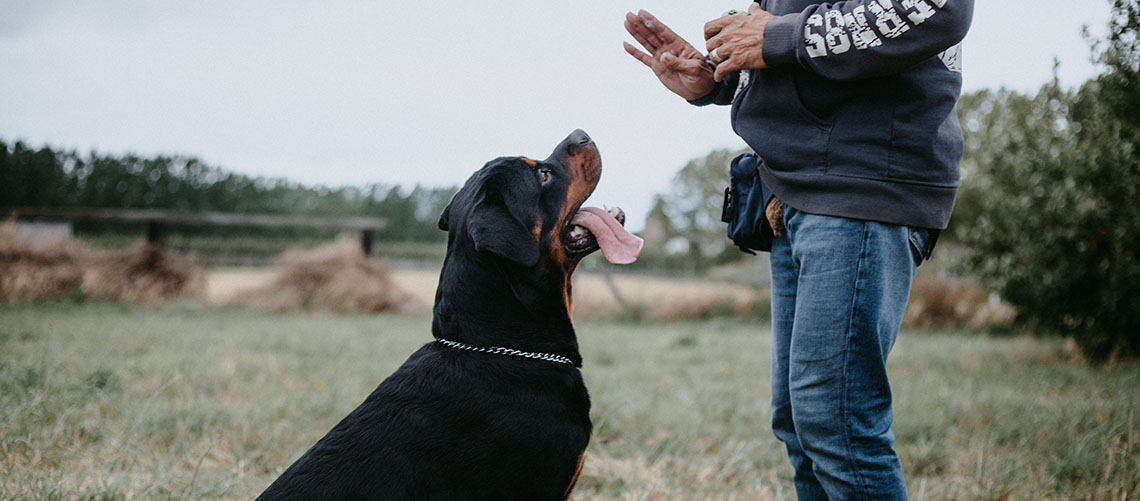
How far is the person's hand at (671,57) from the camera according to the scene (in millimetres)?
2238

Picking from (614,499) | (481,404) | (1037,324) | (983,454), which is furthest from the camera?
(1037,324)

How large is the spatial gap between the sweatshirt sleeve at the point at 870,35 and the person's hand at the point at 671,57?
0.55 meters

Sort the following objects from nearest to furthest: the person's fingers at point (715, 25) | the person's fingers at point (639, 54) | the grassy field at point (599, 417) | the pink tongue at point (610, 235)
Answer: the person's fingers at point (715, 25)
the pink tongue at point (610, 235)
the person's fingers at point (639, 54)
the grassy field at point (599, 417)

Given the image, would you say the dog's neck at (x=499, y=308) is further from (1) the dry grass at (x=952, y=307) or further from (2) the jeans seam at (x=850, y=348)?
(1) the dry grass at (x=952, y=307)

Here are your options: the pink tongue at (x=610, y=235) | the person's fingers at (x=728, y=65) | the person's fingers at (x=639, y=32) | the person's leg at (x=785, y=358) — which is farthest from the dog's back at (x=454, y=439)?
the person's fingers at (x=639, y=32)

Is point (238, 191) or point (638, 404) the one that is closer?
point (638, 404)

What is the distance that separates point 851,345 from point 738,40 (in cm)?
84

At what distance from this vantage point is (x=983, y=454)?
3523mm

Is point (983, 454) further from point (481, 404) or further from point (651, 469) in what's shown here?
point (481, 404)

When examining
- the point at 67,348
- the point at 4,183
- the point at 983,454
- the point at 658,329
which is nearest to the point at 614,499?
the point at 983,454

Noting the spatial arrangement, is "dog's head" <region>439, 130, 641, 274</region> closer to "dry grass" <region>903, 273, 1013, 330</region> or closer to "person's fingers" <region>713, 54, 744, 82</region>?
"person's fingers" <region>713, 54, 744, 82</region>

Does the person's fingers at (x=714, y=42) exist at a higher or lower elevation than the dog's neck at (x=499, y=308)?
higher

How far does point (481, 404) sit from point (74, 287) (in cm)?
1011

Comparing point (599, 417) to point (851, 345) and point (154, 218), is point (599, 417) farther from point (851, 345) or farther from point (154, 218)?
point (154, 218)
